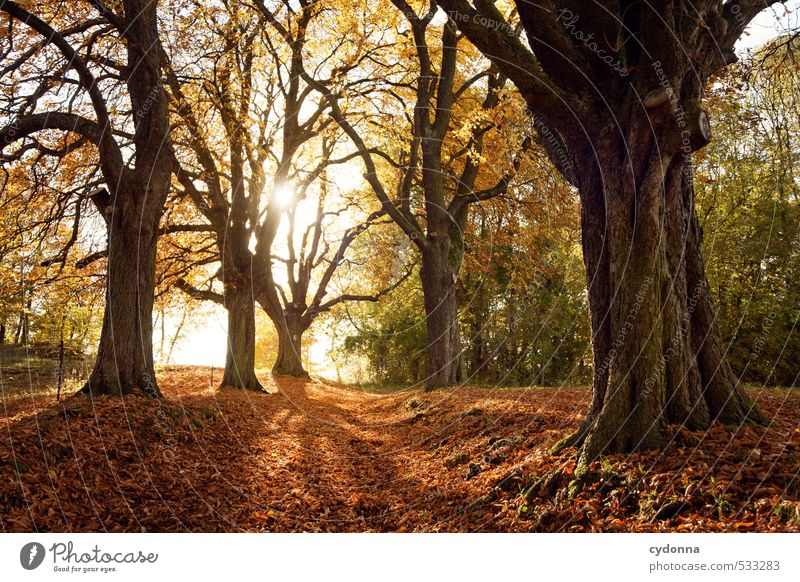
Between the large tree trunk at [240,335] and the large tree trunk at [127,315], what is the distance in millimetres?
6410

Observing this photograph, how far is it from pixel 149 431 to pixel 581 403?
22.0ft

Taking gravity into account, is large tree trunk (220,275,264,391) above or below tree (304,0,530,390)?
below

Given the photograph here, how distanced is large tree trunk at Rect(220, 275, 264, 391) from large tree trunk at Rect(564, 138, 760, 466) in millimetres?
12134

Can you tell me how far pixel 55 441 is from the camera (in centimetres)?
601

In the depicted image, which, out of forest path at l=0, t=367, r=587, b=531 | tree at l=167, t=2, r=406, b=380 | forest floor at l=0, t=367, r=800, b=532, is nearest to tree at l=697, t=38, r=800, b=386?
forest floor at l=0, t=367, r=800, b=532

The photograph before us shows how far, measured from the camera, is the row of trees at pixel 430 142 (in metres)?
5.36

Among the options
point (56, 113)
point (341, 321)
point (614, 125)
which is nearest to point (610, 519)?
point (614, 125)

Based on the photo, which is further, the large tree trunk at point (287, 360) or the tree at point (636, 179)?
the large tree trunk at point (287, 360)

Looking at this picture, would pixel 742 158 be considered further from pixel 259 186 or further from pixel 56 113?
pixel 56 113

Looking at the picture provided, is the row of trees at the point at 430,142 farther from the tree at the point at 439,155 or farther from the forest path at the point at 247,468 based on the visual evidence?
the forest path at the point at 247,468

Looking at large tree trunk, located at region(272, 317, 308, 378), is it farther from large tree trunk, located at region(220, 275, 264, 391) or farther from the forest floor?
the forest floor

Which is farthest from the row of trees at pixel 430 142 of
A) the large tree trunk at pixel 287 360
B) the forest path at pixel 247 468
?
the large tree trunk at pixel 287 360

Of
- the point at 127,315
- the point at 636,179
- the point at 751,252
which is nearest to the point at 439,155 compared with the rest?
the point at 751,252

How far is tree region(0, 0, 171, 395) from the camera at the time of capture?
8.76 meters
